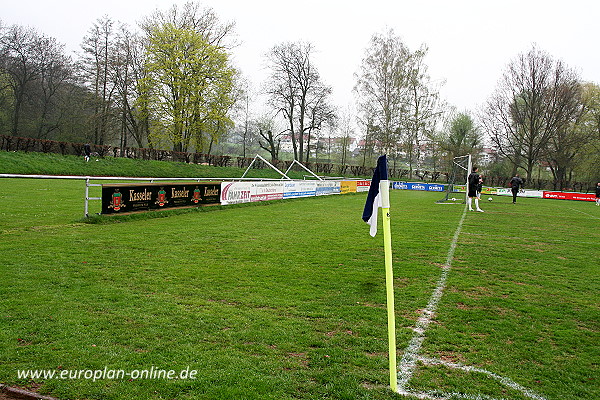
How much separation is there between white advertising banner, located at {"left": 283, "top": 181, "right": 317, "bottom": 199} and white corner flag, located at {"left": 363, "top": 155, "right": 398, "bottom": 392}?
20335mm

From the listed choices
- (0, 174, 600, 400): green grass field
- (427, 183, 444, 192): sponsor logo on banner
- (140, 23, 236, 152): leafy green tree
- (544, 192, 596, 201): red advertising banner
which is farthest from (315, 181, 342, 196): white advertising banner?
(544, 192, 596, 201): red advertising banner

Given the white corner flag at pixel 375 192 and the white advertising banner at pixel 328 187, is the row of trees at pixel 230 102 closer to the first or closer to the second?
the white advertising banner at pixel 328 187

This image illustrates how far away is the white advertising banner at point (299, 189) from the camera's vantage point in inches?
976

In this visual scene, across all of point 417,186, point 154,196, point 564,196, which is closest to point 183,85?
point 154,196

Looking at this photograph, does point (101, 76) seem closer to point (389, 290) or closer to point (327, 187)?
point (327, 187)

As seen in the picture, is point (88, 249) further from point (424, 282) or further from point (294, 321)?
point (424, 282)

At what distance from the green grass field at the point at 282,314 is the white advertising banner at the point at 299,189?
1386cm

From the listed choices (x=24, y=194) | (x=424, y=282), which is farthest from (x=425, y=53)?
(x=424, y=282)

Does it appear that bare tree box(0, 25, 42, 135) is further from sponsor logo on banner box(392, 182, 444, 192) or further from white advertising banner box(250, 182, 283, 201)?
sponsor logo on banner box(392, 182, 444, 192)

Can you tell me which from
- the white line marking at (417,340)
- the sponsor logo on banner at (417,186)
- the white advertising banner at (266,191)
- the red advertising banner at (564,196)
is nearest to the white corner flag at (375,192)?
the white line marking at (417,340)

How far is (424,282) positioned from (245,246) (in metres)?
4.55

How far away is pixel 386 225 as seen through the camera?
11.9ft

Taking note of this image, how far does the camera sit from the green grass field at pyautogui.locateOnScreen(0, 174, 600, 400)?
3.69 metres

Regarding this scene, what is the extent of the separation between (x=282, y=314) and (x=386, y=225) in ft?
7.84
